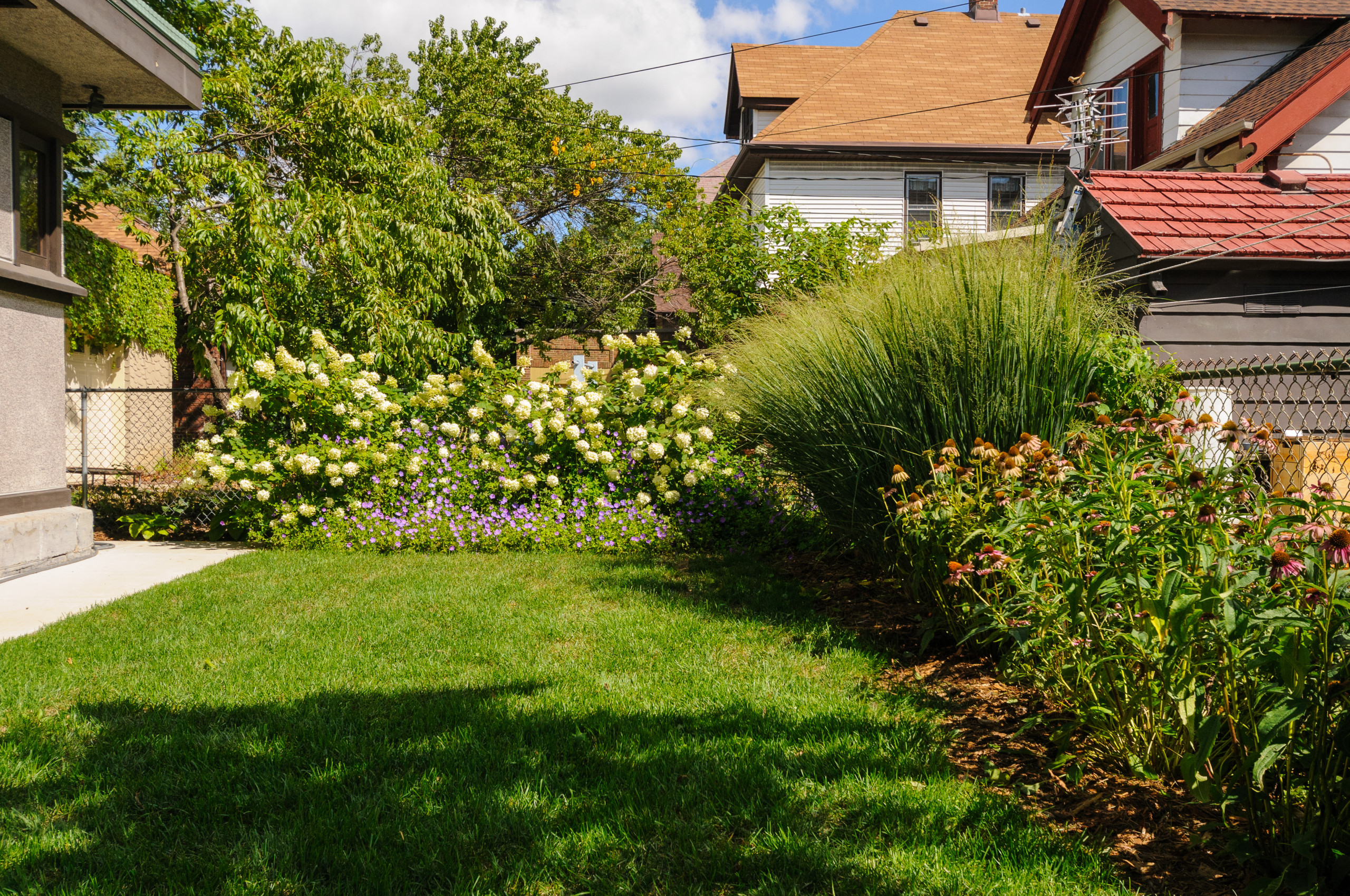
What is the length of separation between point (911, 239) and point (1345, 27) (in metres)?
8.26

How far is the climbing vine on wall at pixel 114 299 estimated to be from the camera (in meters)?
11.3

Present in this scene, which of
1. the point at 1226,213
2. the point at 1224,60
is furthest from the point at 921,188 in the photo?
the point at 1226,213

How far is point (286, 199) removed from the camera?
1062cm

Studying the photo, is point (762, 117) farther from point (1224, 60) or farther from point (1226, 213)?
point (1226, 213)

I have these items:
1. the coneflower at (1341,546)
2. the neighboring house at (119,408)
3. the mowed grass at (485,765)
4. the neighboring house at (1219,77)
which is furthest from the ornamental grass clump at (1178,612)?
the neighboring house at (119,408)

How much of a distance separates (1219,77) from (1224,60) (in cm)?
24

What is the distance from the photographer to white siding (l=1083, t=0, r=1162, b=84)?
1175 cm

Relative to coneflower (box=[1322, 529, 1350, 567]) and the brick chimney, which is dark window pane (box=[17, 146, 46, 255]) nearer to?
coneflower (box=[1322, 529, 1350, 567])

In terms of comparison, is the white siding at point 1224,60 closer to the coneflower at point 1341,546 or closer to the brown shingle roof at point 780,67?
the brown shingle roof at point 780,67

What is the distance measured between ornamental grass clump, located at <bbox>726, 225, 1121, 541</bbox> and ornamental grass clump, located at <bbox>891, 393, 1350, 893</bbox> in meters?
0.44

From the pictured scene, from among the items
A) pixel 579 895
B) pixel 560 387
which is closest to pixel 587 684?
pixel 579 895

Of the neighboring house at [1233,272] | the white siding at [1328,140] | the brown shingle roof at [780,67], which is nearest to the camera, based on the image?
the neighboring house at [1233,272]

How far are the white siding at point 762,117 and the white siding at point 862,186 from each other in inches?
84.6

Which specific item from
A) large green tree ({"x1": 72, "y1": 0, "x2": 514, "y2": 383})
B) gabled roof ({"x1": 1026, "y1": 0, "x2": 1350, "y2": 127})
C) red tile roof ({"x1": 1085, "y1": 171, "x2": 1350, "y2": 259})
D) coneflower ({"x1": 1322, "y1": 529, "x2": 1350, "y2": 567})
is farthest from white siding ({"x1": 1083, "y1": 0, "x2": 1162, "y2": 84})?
coneflower ({"x1": 1322, "y1": 529, "x2": 1350, "y2": 567})
